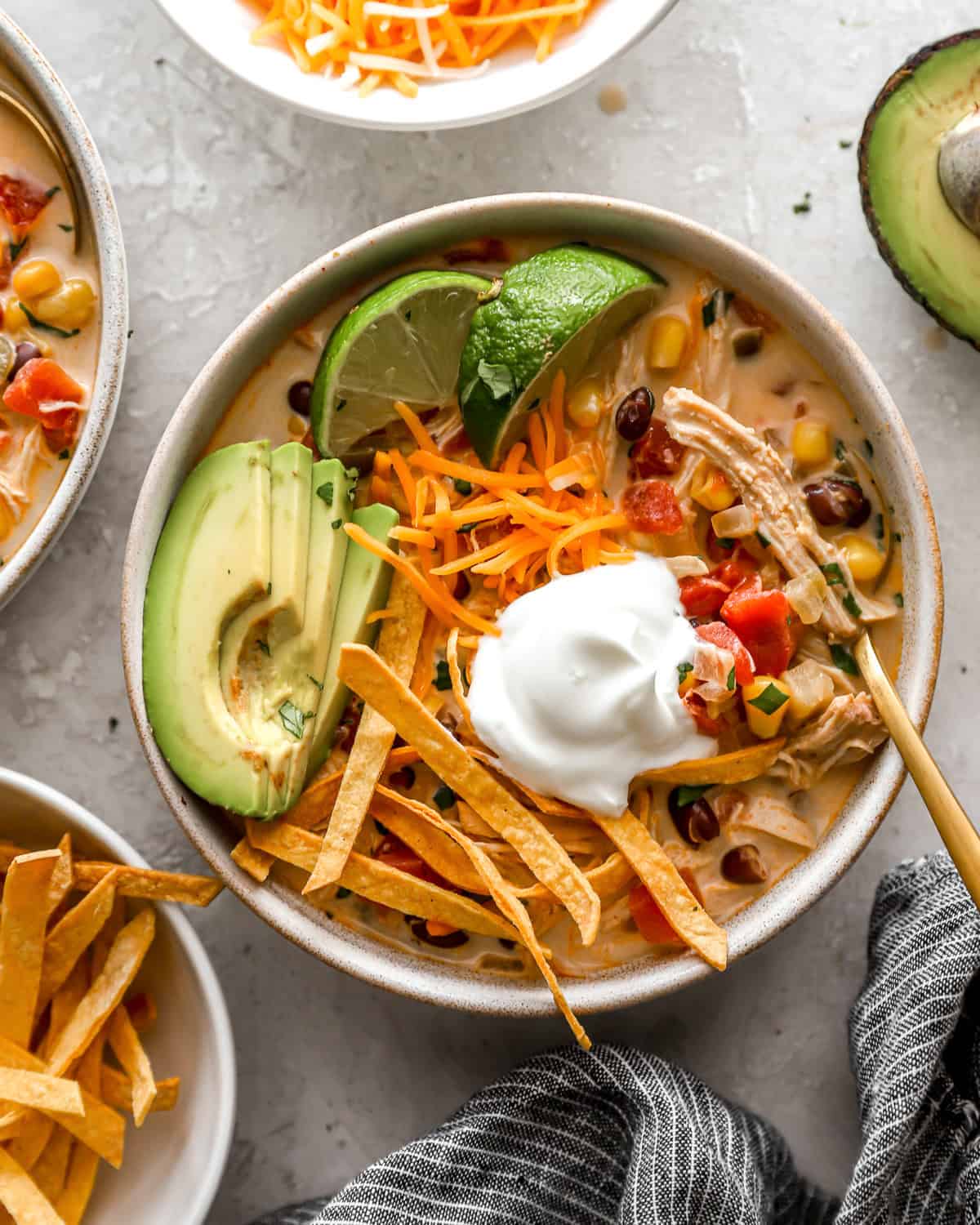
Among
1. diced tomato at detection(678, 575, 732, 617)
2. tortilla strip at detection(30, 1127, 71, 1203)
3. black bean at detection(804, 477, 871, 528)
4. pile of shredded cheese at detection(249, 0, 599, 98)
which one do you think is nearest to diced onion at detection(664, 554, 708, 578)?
diced tomato at detection(678, 575, 732, 617)

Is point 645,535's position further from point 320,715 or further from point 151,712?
point 151,712

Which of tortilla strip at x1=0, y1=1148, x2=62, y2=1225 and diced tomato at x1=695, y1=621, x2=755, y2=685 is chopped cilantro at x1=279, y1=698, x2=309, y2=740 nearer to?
diced tomato at x1=695, y1=621, x2=755, y2=685

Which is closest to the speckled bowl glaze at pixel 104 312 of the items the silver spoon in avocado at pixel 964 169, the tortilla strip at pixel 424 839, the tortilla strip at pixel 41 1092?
the tortilla strip at pixel 424 839

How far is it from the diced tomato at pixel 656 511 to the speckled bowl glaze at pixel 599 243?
1.32 ft

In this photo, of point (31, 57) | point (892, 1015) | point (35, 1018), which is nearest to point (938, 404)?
point (892, 1015)

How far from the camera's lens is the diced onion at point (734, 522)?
238cm

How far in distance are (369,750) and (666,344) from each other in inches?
38.1

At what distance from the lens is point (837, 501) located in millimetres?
2396

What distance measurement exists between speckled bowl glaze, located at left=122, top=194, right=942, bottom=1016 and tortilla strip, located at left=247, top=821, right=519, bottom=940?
12 cm

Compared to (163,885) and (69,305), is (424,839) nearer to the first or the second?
(163,885)

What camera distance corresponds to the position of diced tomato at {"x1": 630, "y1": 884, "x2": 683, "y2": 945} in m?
2.46

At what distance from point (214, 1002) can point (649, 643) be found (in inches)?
44.8

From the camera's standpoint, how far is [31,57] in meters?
2.40

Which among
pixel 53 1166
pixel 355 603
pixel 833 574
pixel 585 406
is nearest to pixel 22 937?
pixel 53 1166
